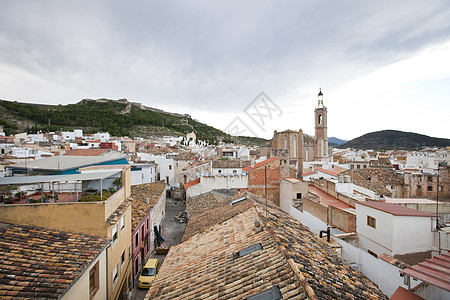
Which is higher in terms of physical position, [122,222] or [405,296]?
[405,296]

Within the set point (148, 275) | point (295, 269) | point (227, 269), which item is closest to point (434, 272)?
point (295, 269)

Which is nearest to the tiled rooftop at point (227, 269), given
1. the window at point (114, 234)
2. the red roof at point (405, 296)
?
the red roof at point (405, 296)

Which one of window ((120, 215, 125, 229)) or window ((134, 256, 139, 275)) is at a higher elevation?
window ((120, 215, 125, 229))

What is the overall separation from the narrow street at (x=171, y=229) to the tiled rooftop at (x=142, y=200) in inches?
107

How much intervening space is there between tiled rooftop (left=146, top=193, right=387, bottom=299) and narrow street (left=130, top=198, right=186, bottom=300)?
13.9 feet

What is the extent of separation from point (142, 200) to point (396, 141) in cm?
11932

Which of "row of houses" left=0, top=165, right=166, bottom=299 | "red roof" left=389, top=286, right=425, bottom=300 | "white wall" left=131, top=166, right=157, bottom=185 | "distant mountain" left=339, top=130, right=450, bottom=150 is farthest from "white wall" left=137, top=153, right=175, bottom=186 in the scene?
"distant mountain" left=339, top=130, right=450, bottom=150

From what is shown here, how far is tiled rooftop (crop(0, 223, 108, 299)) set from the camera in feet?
14.5

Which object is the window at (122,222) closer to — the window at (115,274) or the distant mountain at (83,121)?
the window at (115,274)

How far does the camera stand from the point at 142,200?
14.2 metres

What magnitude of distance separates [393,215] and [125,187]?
33.6 feet

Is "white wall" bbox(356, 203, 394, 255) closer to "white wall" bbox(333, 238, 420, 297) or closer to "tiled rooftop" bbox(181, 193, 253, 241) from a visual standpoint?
"white wall" bbox(333, 238, 420, 297)

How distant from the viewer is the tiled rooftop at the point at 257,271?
414cm

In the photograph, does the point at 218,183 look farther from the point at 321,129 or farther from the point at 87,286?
the point at 321,129
